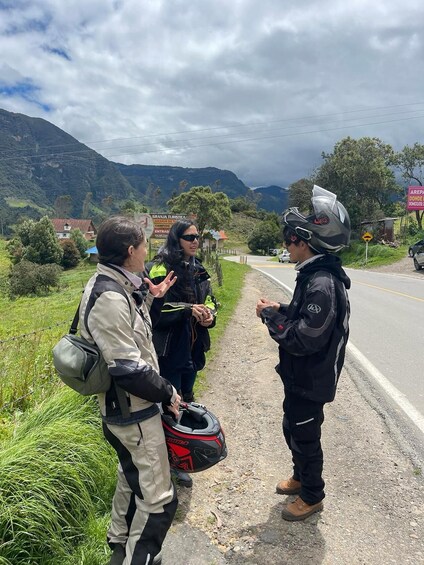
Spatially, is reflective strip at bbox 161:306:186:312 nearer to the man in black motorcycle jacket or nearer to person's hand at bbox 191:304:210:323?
person's hand at bbox 191:304:210:323

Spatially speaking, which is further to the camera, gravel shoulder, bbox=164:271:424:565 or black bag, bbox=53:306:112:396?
gravel shoulder, bbox=164:271:424:565

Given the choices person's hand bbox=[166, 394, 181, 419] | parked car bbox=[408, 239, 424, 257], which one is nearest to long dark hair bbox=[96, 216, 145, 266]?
person's hand bbox=[166, 394, 181, 419]

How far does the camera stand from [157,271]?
339 centimetres

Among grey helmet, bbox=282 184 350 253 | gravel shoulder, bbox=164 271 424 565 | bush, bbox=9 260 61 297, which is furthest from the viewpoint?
bush, bbox=9 260 61 297

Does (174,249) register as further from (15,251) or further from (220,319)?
(15,251)

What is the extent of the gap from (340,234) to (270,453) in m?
2.11

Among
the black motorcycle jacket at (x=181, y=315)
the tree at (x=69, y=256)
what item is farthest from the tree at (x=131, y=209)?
the tree at (x=69, y=256)

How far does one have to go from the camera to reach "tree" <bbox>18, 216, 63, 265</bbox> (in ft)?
178

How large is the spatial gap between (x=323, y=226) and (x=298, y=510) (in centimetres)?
195

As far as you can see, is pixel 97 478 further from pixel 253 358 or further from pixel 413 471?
pixel 253 358

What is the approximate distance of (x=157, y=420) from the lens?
2182 millimetres

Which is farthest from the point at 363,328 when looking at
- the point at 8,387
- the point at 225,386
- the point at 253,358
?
the point at 8,387

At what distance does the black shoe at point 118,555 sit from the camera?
7.39 ft

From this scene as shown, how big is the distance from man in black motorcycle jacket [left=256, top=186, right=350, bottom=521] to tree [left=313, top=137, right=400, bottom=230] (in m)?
43.3
